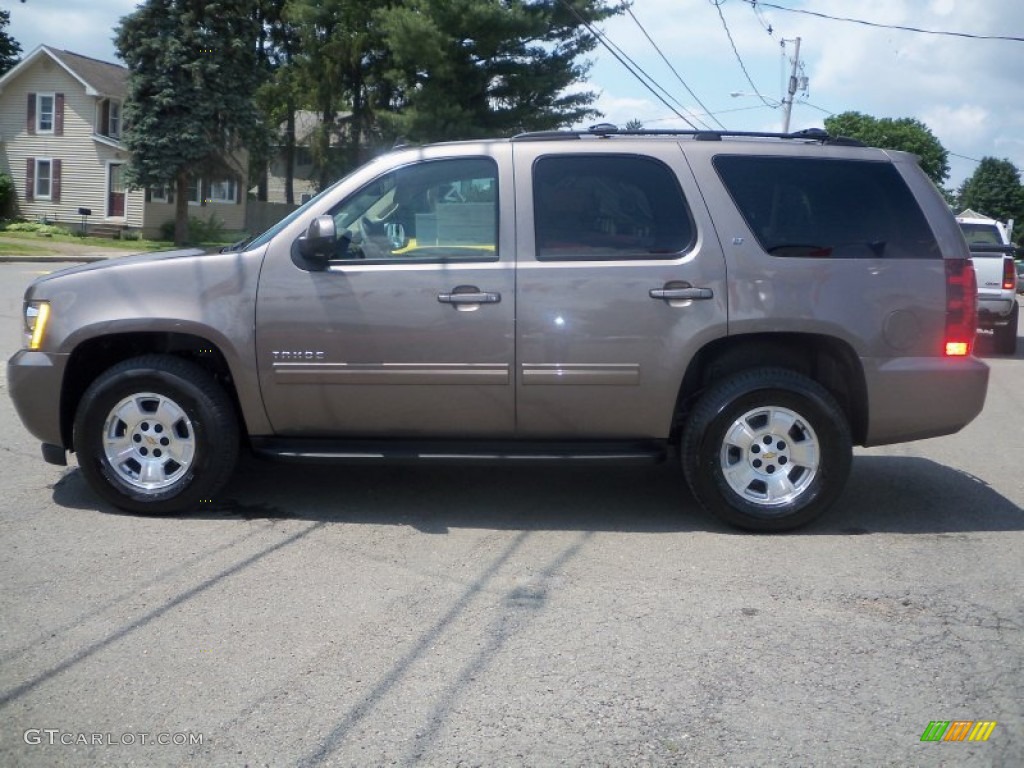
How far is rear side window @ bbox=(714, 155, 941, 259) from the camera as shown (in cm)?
599

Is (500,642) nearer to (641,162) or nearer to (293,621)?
(293,621)

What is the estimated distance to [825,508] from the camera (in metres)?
6.02

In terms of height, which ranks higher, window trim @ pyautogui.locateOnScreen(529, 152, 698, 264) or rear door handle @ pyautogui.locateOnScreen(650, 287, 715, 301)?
window trim @ pyautogui.locateOnScreen(529, 152, 698, 264)

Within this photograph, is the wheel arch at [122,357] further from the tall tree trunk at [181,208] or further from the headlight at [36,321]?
the tall tree trunk at [181,208]

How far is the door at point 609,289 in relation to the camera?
5867 millimetres

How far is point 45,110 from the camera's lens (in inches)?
1781

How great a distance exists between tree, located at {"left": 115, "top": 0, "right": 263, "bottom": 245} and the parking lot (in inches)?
1369

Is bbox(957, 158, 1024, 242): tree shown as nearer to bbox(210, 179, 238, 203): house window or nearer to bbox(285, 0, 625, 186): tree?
bbox(210, 179, 238, 203): house window

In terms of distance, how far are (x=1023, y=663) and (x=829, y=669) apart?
2.54 ft

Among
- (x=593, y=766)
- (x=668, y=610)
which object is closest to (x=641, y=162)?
(x=668, y=610)

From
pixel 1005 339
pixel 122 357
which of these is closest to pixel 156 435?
pixel 122 357

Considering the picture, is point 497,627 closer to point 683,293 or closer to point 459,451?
point 459,451

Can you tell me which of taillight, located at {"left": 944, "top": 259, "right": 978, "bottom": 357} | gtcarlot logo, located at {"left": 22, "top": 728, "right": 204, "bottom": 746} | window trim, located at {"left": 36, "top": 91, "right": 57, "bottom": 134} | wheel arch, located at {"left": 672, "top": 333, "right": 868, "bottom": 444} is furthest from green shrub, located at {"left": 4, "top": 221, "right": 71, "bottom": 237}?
gtcarlot logo, located at {"left": 22, "top": 728, "right": 204, "bottom": 746}

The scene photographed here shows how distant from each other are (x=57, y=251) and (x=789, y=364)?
31.9 m
